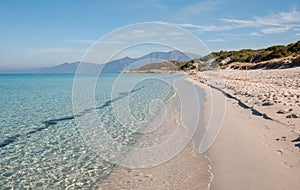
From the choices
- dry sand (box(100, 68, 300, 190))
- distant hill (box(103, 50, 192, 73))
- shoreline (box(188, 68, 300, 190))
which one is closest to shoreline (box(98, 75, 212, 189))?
dry sand (box(100, 68, 300, 190))

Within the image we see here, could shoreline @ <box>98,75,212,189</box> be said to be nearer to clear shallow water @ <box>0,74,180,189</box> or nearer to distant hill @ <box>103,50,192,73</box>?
clear shallow water @ <box>0,74,180,189</box>

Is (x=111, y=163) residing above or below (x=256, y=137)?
below

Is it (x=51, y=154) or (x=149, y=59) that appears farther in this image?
(x=149, y=59)

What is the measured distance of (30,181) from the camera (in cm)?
576

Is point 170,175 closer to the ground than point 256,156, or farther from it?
Result: closer to the ground

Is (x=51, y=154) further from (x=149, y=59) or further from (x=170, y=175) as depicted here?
(x=149, y=59)

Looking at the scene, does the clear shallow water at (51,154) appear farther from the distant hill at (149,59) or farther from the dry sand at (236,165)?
the distant hill at (149,59)

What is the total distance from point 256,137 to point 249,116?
9.05 ft

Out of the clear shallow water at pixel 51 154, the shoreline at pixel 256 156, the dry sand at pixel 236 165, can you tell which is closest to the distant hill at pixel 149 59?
the clear shallow water at pixel 51 154

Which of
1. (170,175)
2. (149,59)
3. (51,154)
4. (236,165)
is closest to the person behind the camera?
(236,165)

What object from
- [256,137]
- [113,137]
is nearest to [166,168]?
[256,137]

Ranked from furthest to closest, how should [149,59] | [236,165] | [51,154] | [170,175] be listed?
1. [149,59]
2. [51,154]
3. [170,175]
4. [236,165]

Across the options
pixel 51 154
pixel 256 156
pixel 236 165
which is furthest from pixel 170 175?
pixel 51 154

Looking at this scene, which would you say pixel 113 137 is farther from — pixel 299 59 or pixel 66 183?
pixel 299 59
